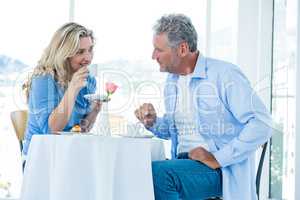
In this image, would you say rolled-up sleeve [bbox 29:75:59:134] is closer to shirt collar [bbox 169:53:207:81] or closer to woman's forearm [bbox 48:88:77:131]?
woman's forearm [bbox 48:88:77:131]

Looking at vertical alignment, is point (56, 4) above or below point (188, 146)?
above

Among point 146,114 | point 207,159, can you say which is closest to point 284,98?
point 146,114

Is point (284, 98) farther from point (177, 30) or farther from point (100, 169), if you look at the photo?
point (100, 169)

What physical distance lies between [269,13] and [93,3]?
1.52 meters

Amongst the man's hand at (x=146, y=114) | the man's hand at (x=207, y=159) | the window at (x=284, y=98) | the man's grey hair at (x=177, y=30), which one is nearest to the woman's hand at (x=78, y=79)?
the man's hand at (x=146, y=114)

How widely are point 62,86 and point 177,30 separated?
72cm

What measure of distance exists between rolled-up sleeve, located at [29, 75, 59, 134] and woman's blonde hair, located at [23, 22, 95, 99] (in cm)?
8

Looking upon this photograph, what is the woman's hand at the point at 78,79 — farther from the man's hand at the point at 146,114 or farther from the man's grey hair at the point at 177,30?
the man's grey hair at the point at 177,30

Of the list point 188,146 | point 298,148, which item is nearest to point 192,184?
point 188,146

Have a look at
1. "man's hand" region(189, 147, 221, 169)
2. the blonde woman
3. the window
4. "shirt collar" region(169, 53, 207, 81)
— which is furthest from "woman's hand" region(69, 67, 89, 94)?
the window

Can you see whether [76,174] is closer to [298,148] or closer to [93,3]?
[298,148]

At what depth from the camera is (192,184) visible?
2119 millimetres

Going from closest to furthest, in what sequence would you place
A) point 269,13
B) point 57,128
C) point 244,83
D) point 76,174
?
point 76,174 → point 244,83 → point 57,128 → point 269,13

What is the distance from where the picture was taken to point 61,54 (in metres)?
2.69
